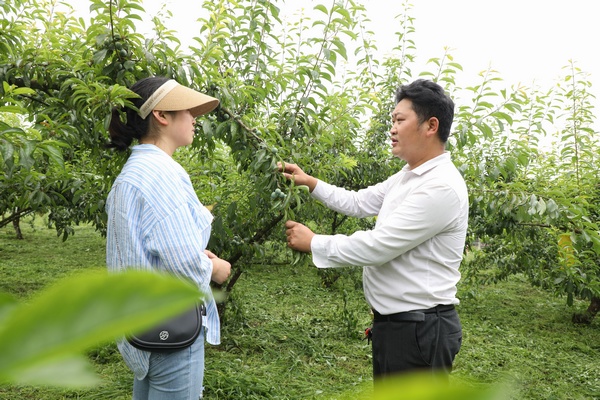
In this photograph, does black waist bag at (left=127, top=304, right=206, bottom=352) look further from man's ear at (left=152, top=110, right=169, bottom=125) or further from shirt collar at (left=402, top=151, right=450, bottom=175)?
shirt collar at (left=402, top=151, right=450, bottom=175)

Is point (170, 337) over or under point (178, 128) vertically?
under

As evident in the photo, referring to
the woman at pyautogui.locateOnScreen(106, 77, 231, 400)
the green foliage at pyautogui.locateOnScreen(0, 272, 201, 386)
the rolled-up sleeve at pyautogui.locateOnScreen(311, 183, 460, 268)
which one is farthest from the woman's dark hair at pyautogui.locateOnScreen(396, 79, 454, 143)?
the green foliage at pyautogui.locateOnScreen(0, 272, 201, 386)

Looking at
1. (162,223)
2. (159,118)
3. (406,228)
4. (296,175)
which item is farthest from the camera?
(296,175)

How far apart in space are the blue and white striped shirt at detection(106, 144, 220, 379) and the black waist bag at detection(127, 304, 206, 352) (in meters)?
0.06

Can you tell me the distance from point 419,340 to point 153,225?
3.94 feet

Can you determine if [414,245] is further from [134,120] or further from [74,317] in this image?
[74,317]

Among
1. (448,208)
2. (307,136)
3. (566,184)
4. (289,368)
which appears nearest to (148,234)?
(448,208)

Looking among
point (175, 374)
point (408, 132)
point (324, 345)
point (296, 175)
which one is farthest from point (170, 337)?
point (324, 345)

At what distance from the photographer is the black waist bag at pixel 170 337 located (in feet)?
5.20

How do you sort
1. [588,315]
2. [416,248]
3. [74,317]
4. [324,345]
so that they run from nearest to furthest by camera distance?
1. [74,317]
2. [416,248]
3. [324,345]
4. [588,315]

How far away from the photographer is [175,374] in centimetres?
167

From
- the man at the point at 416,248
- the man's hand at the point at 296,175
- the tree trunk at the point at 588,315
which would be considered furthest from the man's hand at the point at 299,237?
the tree trunk at the point at 588,315

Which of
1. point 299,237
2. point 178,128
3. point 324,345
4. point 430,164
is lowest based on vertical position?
point 324,345

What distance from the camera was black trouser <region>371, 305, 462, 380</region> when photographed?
2.07 m
